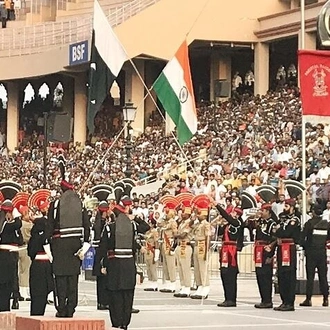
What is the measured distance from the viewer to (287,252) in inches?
747

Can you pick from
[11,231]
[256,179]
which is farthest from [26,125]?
[11,231]

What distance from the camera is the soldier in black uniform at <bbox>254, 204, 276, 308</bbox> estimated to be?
63.0ft

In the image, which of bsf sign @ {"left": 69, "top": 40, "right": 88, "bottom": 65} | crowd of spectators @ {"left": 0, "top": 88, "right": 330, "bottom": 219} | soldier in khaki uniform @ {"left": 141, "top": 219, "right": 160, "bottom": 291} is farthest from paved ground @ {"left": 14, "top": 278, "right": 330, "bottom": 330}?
bsf sign @ {"left": 69, "top": 40, "right": 88, "bottom": 65}

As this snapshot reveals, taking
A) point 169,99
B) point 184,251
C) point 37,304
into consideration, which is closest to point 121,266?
point 37,304

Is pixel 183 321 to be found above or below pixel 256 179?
below

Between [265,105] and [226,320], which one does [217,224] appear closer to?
[226,320]

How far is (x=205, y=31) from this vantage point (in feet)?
138

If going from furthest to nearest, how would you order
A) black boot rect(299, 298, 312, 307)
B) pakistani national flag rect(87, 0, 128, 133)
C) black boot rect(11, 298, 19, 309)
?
1. pakistani national flag rect(87, 0, 128, 133)
2. black boot rect(299, 298, 312, 307)
3. black boot rect(11, 298, 19, 309)

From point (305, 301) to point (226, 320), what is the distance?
10.1 feet

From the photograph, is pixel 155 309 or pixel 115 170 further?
pixel 115 170

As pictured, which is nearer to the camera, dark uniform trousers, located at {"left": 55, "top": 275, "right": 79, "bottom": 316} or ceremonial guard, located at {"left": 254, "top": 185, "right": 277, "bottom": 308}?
dark uniform trousers, located at {"left": 55, "top": 275, "right": 79, "bottom": 316}

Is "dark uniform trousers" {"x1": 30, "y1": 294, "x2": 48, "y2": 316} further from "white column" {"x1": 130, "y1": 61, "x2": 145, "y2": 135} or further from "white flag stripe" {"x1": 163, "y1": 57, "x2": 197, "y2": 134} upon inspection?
"white column" {"x1": 130, "y1": 61, "x2": 145, "y2": 135}

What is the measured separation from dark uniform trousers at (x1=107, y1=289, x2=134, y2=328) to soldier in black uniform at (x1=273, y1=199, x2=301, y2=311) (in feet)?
15.1

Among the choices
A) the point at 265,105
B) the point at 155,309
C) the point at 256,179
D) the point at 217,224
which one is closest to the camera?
the point at 155,309
